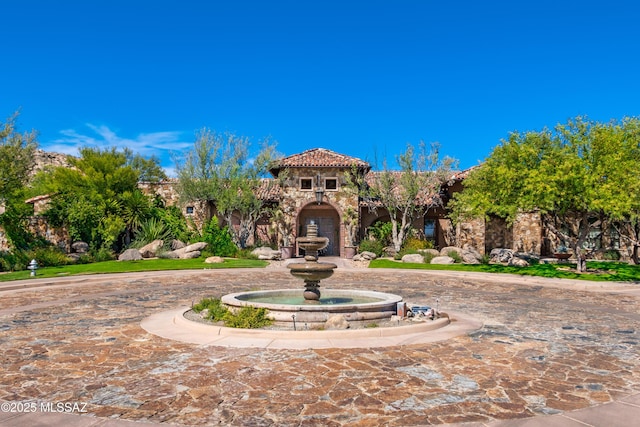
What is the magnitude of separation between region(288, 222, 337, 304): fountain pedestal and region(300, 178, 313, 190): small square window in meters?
21.0

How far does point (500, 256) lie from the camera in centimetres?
2950

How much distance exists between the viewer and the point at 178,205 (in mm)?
32812

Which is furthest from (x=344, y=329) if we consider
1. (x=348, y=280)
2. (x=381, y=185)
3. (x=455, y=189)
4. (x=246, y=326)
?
(x=455, y=189)

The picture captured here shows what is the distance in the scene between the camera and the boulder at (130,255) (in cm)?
2661

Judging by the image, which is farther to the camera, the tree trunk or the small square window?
the small square window

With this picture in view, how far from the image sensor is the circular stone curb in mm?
7887

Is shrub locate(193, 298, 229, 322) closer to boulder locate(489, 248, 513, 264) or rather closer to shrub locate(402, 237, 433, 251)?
shrub locate(402, 237, 433, 251)

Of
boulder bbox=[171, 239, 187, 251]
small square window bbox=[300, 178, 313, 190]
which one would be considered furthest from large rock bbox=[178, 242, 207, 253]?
small square window bbox=[300, 178, 313, 190]

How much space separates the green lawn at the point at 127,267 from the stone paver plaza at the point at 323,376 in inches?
352

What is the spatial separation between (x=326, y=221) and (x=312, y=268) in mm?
22900

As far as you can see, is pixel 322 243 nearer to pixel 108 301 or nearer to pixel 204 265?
pixel 108 301

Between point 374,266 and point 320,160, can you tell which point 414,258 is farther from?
point 320,160

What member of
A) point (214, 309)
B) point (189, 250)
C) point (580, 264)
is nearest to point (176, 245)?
point (189, 250)

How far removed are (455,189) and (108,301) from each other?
25.3m
